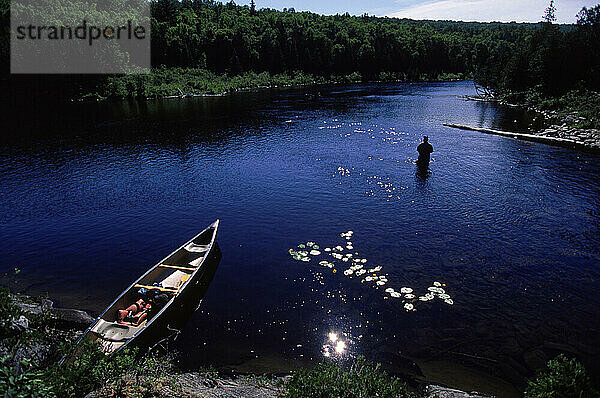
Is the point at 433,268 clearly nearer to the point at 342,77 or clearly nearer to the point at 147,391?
the point at 147,391

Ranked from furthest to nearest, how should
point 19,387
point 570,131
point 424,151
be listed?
point 570,131 → point 424,151 → point 19,387

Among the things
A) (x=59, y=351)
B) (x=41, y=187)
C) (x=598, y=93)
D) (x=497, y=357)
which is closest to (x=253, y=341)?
(x=59, y=351)

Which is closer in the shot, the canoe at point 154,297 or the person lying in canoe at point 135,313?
the canoe at point 154,297

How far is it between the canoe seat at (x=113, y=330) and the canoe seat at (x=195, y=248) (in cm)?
680

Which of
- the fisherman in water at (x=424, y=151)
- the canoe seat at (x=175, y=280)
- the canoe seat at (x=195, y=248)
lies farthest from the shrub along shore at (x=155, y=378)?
the fisherman in water at (x=424, y=151)

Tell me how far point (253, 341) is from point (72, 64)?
112859 mm

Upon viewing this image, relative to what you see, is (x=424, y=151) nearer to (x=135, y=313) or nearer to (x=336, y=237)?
(x=336, y=237)

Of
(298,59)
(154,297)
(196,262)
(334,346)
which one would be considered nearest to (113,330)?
(154,297)

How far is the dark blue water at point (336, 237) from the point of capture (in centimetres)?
1630

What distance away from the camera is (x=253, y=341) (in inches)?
648

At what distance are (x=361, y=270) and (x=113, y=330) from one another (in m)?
13.2

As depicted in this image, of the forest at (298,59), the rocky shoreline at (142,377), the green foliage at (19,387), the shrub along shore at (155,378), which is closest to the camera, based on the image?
the green foliage at (19,387)

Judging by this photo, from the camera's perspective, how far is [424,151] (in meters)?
38.7

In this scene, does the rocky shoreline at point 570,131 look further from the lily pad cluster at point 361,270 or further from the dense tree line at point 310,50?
A: the lily pad cluster at point 361,270
